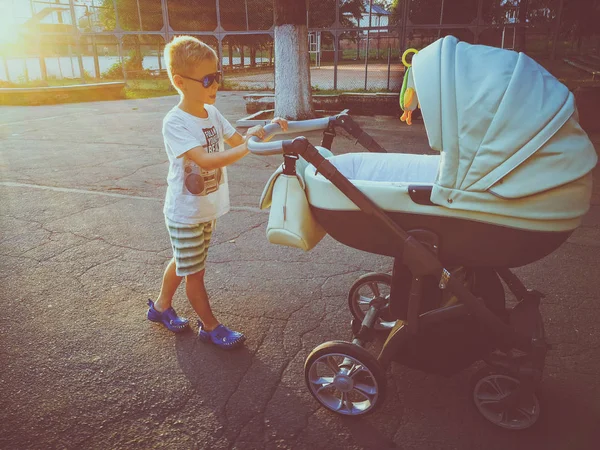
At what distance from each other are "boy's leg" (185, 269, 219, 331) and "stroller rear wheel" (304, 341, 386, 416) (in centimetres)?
75

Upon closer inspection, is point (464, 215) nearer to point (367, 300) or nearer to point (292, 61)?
point (367, 300)

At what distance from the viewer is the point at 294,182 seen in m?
2.09

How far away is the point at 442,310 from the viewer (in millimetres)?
2164

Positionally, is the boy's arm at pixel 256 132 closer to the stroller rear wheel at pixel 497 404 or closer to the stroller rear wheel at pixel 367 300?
the stroller rear wheel at pixel 367 300

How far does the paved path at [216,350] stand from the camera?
218 centimetres

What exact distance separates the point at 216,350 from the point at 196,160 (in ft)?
3.68

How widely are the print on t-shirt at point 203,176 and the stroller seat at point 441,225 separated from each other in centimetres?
61

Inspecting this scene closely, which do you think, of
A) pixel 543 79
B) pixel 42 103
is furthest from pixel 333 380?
pixel 42 103

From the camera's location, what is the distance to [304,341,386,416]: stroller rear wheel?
7.07ft

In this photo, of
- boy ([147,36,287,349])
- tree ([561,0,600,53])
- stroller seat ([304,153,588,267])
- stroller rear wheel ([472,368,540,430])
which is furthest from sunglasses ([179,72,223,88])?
tree ([561,0,600,53])

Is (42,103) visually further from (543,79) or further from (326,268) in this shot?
(543,79)

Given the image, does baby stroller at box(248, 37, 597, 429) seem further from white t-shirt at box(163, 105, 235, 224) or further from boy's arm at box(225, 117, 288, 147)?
white t-shirt at box(163, 105, 235, 224)

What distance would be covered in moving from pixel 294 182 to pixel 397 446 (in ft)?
4.08

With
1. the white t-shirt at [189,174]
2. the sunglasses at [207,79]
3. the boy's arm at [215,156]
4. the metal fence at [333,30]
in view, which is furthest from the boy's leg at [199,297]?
the metal fence at [333,30]
